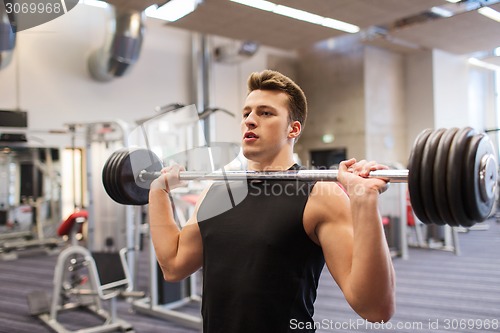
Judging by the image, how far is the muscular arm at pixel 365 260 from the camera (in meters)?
0.88

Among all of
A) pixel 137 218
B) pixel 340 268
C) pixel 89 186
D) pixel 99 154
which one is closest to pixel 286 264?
pixel 340 268

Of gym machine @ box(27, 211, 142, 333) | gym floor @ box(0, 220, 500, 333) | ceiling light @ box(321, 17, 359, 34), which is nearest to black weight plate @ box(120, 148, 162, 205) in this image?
ceiling light @ box(321, 17, 359, 34)

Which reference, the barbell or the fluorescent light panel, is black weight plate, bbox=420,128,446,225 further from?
the fluorescent light panel

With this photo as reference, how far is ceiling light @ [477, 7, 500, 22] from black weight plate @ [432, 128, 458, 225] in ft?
2.00

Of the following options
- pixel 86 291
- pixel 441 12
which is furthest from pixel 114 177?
pixel 86 291

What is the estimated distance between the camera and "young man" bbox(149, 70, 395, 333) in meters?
0.91

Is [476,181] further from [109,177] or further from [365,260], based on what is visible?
[109,177]

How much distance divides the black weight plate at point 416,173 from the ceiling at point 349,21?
0.60 metres

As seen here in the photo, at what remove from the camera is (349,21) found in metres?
1.51

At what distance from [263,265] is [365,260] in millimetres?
297

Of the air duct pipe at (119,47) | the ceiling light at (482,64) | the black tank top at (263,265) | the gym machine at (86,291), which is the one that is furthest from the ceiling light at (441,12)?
the air duct pipe at (119,47)

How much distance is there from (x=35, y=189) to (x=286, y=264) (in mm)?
6762

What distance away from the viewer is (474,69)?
1531 millimetres

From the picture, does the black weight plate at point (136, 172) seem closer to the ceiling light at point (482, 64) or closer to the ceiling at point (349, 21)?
the ceiling at point (349, 21)
